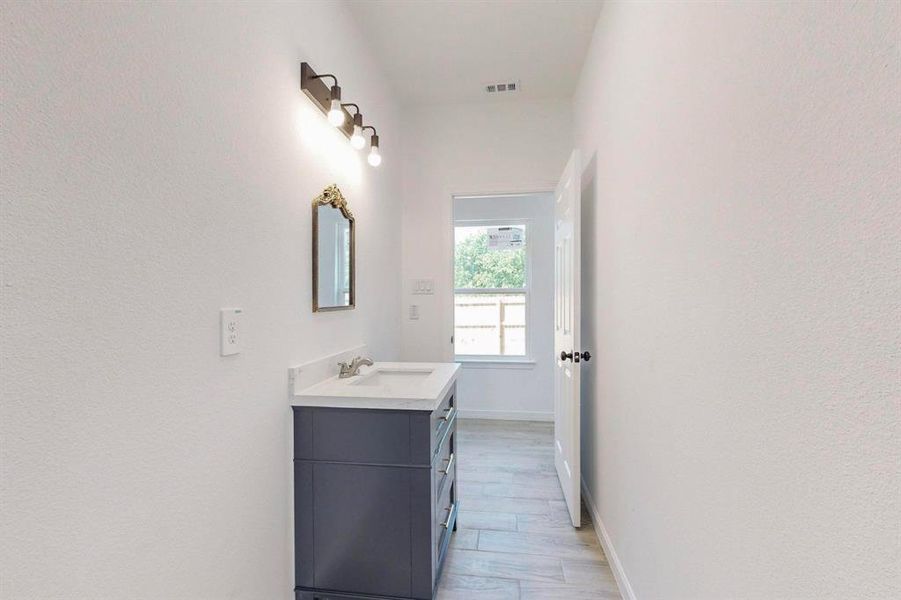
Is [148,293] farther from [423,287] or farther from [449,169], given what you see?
[449,169]

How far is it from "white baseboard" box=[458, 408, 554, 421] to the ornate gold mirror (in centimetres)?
257

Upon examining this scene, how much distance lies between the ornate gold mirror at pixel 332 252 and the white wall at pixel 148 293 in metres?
0.14

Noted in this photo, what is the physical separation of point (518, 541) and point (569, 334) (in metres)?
1.11

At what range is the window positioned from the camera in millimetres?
4402

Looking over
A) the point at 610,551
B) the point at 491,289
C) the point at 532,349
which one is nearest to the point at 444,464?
the point at 610,551

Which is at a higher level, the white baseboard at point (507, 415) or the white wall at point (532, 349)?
the white wall at point (532, 349)

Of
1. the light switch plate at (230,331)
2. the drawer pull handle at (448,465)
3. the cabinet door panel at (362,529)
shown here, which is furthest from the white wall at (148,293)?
the drawer pull handle at (448,465)

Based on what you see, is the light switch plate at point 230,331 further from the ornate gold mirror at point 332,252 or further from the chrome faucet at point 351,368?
the chrome faucet at point 351,368

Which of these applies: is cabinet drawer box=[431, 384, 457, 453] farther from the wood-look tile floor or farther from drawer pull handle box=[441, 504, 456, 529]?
the wood-look tile floor

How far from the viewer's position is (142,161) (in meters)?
0.93

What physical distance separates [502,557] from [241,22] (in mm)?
2351

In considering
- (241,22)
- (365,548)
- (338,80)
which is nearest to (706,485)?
(365,548)

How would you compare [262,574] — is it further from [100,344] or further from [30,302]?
[30,302]

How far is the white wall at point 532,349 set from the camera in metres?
4.29
